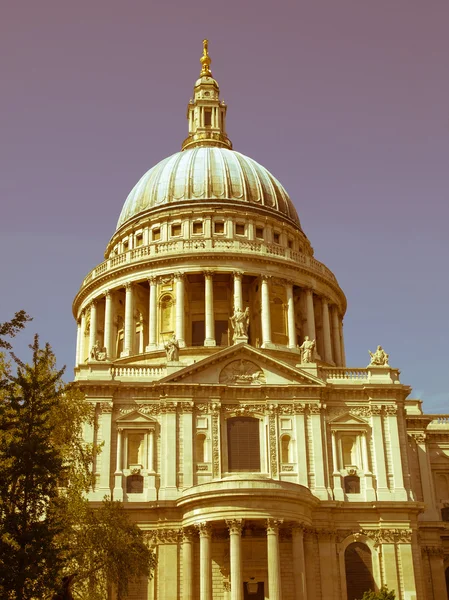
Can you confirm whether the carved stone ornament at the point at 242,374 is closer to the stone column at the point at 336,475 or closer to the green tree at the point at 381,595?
the stone column at the point at 336,475

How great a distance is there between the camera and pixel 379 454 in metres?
54.7

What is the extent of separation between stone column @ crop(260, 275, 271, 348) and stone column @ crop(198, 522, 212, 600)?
66.4 feet

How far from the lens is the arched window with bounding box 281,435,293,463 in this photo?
53984mm

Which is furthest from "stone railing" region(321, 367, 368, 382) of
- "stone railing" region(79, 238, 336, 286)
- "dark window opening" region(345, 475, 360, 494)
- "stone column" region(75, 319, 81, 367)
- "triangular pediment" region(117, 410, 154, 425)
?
"stone column" region(75, 319, 81, 367)

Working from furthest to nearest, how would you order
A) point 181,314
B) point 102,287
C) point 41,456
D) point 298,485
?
point 102,287 → point 181,314 → point 298,485 → point 41,456

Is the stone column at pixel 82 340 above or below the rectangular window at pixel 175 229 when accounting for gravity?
below

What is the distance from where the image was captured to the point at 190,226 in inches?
2960

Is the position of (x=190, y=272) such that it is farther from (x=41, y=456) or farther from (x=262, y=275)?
(x=41, y=456)

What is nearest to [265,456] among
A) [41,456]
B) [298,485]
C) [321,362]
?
[298,485]

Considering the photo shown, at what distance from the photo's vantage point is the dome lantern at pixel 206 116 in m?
86.4

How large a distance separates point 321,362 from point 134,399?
19531 millimetres

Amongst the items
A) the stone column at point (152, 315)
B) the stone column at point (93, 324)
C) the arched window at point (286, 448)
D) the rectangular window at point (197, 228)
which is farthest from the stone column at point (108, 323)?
the arched window at point (286, 448)

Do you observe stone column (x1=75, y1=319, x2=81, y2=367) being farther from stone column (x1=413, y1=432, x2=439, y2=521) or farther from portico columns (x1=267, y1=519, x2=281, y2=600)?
portico columns (x1=267, y1=519, x2=281, y2=600)

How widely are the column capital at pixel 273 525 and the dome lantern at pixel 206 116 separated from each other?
46.6 meters
